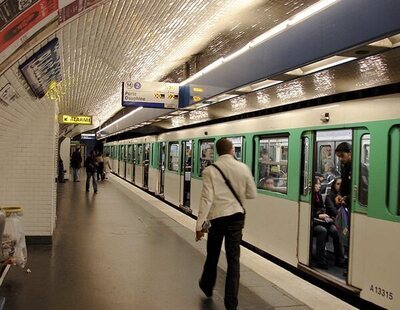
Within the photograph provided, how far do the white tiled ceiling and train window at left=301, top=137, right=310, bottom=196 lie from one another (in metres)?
1.65

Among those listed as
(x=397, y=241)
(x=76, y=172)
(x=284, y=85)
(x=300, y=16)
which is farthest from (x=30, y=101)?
(x=76, y=172)

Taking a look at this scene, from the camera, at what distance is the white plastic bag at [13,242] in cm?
463

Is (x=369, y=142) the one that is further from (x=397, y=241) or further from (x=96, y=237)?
(x=96, y=237)

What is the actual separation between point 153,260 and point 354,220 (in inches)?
104

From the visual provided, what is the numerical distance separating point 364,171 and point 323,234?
1640mm

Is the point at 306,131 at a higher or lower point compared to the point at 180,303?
higher

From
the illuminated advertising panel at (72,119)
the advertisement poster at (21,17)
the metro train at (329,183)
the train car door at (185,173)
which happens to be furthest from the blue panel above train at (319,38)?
the illuminated advertising panel at (72,119)

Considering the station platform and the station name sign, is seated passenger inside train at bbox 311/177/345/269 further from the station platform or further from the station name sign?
the station name sign

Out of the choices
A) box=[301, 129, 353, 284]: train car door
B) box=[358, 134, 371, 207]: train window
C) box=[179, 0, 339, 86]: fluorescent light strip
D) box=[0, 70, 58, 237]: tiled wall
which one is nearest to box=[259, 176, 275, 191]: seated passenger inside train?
box=[301, 129, 353, 284]: train car door

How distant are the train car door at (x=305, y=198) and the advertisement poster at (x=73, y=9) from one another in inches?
149

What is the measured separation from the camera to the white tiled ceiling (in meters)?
4.75

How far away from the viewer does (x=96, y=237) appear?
24.8 feet

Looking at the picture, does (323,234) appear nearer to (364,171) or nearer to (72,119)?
(364,171)

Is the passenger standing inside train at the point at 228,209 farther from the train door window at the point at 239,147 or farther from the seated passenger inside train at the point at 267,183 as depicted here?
the train door window at the point at 239,147
